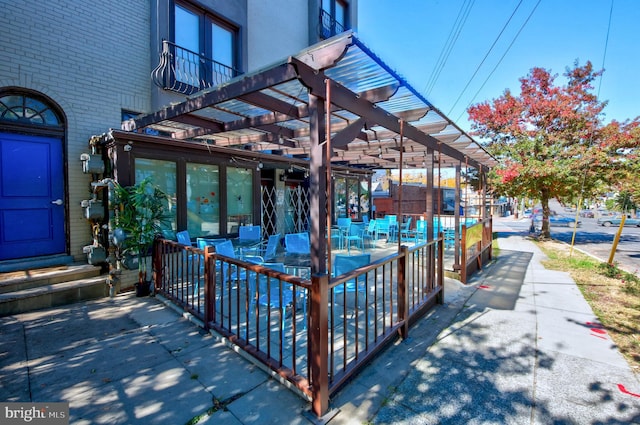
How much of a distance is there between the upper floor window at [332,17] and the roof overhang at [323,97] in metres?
6.41

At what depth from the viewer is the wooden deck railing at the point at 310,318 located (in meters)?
2.02

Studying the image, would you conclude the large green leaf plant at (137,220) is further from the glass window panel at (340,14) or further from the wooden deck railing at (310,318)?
the glass window panel at (340,14)

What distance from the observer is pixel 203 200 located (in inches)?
240

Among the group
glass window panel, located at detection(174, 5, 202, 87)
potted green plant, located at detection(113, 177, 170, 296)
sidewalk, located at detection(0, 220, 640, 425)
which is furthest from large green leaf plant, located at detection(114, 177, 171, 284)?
glass window panel, located at detection(174, 5, 202, 87)

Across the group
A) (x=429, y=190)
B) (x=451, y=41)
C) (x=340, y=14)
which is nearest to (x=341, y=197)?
(x=451, y=41)

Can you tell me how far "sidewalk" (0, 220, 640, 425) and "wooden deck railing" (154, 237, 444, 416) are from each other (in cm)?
14

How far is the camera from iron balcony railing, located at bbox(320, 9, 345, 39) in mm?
9023

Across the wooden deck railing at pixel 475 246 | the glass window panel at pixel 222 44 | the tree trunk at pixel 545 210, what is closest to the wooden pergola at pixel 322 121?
the wooden deck railing at pixel 475 246

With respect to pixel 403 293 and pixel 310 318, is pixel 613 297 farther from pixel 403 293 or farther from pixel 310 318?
pixel 310 318

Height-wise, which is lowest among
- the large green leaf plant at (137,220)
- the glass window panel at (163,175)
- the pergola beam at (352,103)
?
the large green leaf plant at (137,220)

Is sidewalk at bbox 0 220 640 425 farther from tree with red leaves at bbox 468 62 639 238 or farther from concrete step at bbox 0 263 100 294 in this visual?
tree with red leaves at bbox 468 62 639 238

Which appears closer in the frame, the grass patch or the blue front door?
the grass patch

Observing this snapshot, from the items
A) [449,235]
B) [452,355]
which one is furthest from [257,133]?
[449,235]

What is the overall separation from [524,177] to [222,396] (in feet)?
35.3
